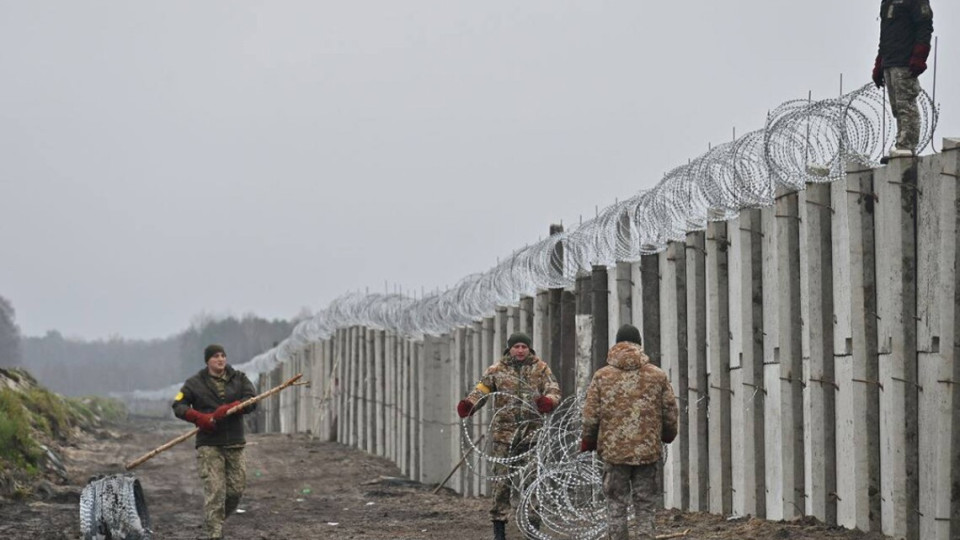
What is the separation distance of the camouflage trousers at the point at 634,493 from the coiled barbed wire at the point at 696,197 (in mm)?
2281

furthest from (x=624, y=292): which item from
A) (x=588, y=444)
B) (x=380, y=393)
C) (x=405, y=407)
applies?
(x=380, y=393)

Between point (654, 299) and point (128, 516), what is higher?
point (654, 299)

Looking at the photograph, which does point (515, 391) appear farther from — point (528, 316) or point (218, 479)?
point (528, 316)

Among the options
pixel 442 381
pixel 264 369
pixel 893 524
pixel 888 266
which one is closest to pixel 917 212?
pixel 888 266

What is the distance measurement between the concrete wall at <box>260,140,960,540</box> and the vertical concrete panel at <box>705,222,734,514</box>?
1 cm

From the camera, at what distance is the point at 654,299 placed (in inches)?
525

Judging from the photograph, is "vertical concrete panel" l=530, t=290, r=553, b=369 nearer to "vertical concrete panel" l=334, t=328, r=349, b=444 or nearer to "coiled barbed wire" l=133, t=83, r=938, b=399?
"coiled barbed wire" l=133, t=83, r=938, b=399

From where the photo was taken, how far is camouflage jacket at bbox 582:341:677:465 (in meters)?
9.58

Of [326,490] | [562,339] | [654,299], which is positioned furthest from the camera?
[326,490]

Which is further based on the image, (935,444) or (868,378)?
(868,378)

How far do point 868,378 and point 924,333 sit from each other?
2.33 ft

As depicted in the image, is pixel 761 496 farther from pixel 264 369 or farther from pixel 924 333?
pixel 264 369

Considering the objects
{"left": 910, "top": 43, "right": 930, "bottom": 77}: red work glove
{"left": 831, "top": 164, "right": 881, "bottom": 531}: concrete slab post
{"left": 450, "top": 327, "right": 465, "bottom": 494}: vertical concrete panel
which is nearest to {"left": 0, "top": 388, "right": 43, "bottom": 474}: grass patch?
{"left": 450, "top": 327, "right": 465, "bottom": 494}: vertical concrete panel

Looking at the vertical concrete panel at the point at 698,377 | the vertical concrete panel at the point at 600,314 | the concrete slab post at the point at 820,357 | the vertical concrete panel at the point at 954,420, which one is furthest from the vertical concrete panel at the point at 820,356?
the vertical concrete panel at the point at 600,314
